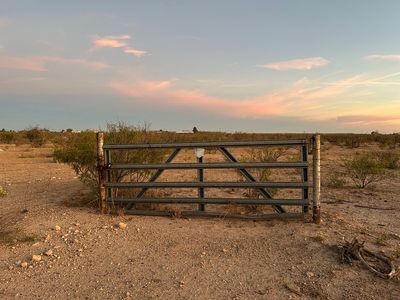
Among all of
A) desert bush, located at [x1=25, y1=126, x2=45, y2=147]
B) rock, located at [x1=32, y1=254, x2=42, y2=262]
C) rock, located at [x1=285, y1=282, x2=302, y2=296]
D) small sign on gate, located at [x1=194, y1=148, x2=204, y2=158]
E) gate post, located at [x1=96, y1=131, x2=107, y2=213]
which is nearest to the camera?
rock, located at [x1=285, y1=282, x2=302, y2=296]

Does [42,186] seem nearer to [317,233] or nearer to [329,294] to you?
[317,233]

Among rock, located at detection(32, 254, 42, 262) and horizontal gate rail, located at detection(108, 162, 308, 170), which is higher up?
horizontal gate rail, located at detection(108, 162, 308, 170)

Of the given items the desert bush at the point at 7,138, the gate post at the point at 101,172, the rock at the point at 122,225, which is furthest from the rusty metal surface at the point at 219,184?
the desert bush at the point at 7,138

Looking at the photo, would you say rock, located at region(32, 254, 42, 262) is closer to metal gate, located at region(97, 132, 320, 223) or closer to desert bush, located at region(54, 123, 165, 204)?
metal gate, located at region(97, 132, 320, 223)

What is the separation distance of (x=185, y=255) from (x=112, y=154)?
422 cm

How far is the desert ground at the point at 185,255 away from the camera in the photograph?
5113mm

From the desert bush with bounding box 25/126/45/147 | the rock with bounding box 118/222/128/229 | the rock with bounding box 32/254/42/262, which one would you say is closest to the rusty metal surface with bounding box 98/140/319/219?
the rock with bounding box 118/222/128/229

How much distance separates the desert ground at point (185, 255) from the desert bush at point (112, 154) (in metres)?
1.16

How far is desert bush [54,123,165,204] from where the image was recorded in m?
9.73

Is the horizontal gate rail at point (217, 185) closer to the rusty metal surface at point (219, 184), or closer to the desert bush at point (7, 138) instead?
the rusty metal surface at point (219, 184)

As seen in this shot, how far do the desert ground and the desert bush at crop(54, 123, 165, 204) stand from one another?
1158 millimetres

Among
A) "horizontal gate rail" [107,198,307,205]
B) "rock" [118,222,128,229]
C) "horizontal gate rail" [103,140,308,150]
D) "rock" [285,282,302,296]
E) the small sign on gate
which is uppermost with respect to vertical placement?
"horizontal gate rail" [103,140,308,150]

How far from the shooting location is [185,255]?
617 cm

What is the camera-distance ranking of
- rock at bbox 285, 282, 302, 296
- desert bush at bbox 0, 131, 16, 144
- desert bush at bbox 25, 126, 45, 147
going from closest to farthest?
rock at bbox 285, 282, 302, 296 < desert bush at bbox 25, 126, 45, 147 < desert bush at bbox 0, 131, 16, 144
